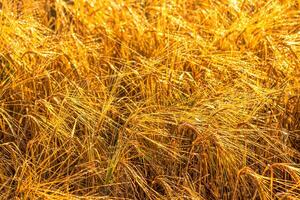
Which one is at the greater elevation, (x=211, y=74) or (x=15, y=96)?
(x=211, y=74)

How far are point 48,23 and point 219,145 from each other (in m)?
1.01

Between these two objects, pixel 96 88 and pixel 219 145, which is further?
pixel 96 88

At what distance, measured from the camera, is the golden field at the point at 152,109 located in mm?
2059

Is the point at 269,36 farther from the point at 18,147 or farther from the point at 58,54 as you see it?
the point at 18,147

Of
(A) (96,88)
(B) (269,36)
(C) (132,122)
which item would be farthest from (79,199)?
(B) (269,36)

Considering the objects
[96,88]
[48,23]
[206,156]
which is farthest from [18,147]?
[48,23]

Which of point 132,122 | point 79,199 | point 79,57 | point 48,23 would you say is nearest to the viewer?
point 79,199

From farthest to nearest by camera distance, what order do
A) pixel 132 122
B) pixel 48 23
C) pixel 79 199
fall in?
1. pixel 48 23
2. pixel 132 122
3. pixel 79 199

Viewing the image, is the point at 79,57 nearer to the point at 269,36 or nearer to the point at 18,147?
the point at 18,147

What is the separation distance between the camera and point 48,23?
2.83 m

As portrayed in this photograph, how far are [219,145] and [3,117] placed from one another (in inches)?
22.6

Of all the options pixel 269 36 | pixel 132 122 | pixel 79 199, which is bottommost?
pixel 79 199

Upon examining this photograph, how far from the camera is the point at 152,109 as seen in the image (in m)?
2.23

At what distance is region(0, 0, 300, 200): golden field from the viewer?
6.75 feet
